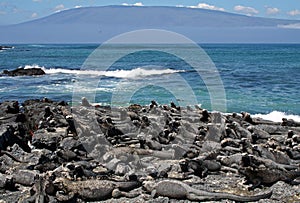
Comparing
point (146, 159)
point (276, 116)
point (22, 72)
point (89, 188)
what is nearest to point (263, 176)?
point (146, 159)

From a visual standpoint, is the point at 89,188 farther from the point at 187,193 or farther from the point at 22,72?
the point at 22,72

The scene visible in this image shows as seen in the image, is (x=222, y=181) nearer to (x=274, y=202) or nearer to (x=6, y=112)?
(x=274, y=202)

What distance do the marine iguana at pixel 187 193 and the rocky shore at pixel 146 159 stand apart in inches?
0.8

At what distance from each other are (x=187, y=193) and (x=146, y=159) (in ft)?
10.7

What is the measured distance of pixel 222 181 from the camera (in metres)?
10.0

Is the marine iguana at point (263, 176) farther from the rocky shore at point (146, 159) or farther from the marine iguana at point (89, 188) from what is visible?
the marine iguana at point (89, 188)

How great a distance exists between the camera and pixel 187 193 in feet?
29.1

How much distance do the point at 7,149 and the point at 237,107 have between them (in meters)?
16.1

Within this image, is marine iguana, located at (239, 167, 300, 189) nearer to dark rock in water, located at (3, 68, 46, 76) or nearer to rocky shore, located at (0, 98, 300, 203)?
rocky shore, located at (0, 98, 300, 203)

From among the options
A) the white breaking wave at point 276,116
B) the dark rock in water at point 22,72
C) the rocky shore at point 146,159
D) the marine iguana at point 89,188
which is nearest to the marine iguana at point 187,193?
the rocky shore at point 146,159

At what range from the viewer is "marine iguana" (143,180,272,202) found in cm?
875

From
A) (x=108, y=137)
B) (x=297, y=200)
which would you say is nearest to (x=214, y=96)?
(x=108, y=137)

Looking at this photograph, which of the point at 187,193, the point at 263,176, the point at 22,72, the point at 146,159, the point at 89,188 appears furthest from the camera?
the point at 22,72

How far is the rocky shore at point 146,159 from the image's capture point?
29.6 ft
